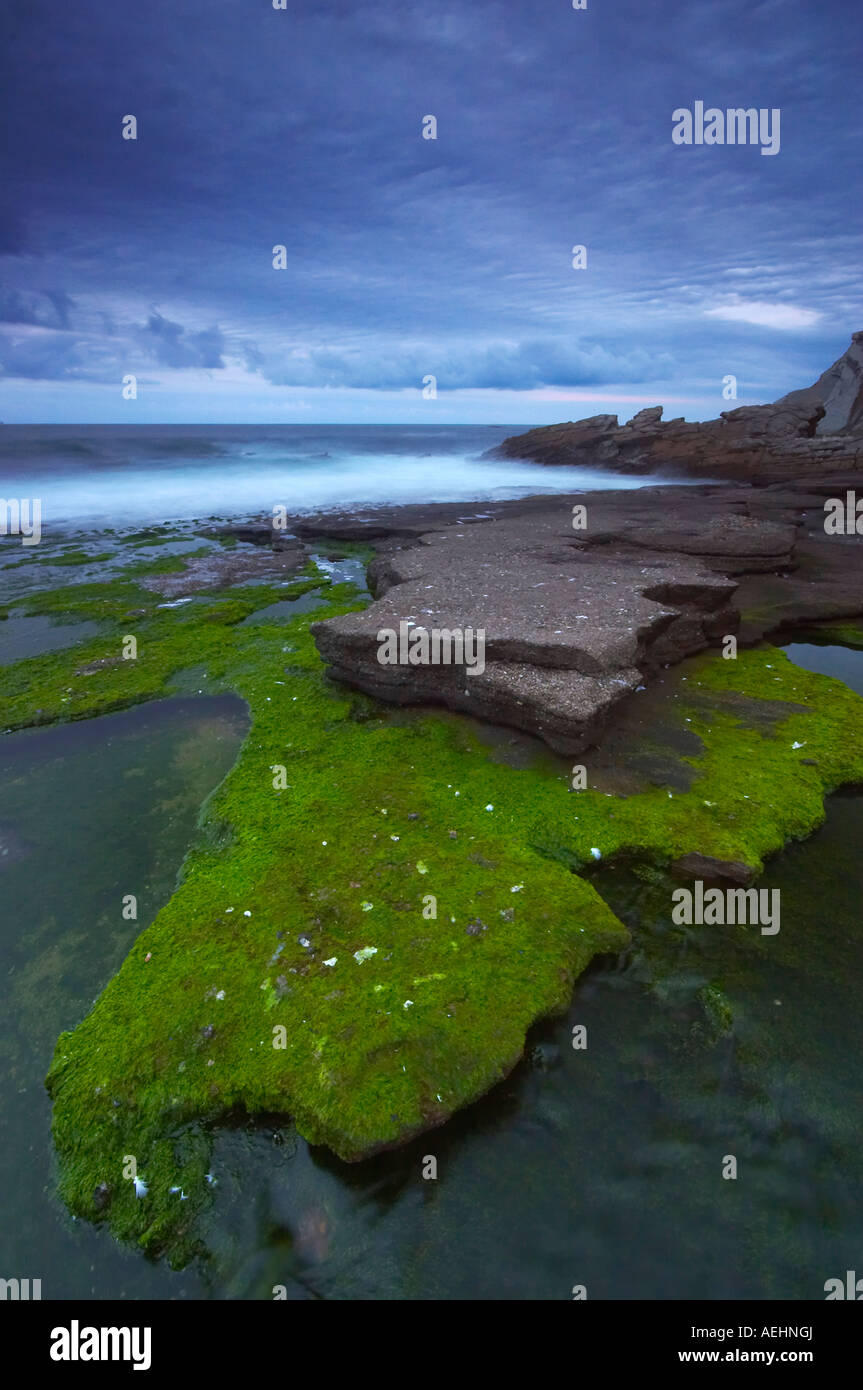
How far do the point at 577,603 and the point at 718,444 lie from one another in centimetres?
4066

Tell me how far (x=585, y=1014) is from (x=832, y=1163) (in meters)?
2.09

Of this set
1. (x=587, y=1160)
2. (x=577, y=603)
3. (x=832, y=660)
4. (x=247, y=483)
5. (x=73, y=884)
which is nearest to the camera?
(x=587, y=1160)

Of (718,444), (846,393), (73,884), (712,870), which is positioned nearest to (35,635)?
(73,884)

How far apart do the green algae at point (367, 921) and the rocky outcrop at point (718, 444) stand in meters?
35.1

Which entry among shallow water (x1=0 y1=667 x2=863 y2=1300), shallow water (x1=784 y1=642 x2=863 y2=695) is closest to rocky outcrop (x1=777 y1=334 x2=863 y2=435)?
shallow water (x1=784 y1=642 x2=863 y2=695)

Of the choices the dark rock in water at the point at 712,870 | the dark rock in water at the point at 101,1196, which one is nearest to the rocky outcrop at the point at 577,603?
the dark rock in water at the point at 712,870

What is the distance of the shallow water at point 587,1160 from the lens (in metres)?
4.36

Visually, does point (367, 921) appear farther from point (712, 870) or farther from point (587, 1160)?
point (712, 870)

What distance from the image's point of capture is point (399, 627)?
38.9 ft

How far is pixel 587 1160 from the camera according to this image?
4.97 m
